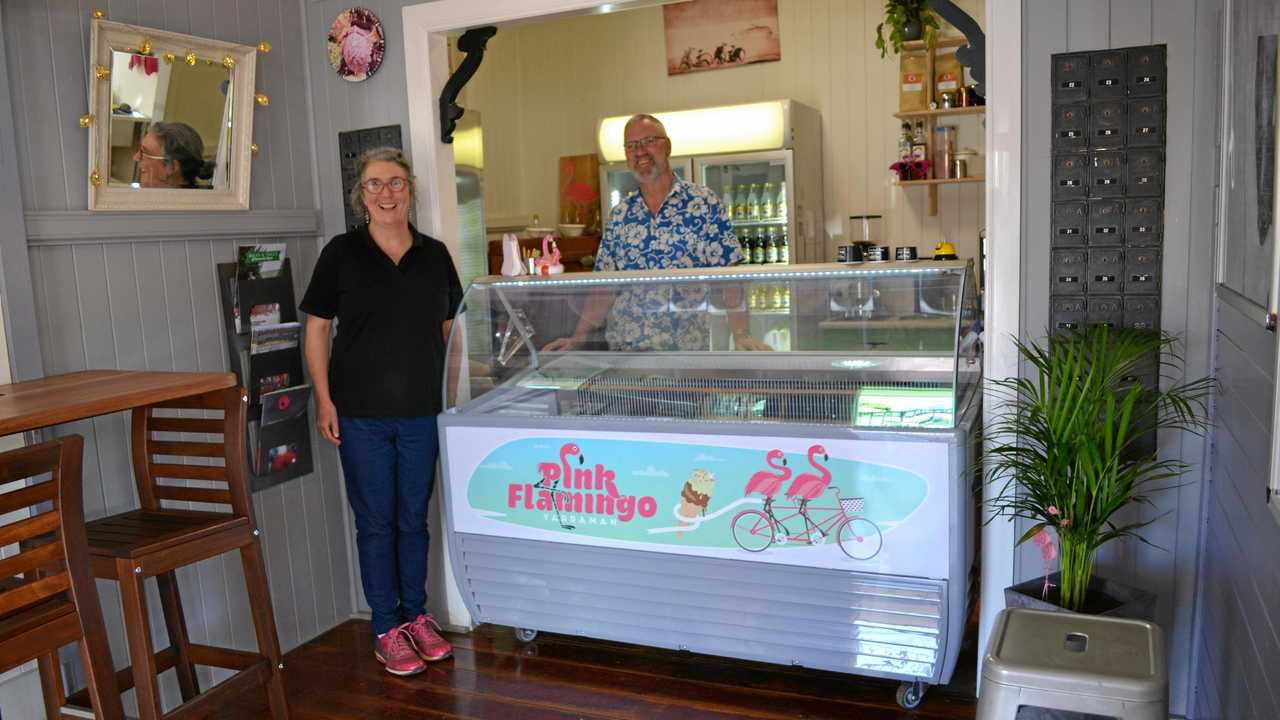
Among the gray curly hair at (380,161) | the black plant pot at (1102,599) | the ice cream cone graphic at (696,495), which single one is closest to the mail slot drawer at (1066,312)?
the black plant pot at (1102,599)

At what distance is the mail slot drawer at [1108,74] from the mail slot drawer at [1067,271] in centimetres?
43

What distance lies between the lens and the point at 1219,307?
8.30ft

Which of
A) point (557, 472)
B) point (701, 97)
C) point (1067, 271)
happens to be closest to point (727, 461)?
point (557, 472)

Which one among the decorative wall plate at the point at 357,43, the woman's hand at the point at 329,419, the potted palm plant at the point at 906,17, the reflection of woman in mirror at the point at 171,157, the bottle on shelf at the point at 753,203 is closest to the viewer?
the reflection of woman in mirror at the point at 171,157

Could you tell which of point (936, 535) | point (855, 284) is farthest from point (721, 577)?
point (855, 284)

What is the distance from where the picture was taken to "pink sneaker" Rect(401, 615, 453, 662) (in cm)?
352

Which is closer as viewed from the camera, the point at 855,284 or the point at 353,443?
the point at 855,284

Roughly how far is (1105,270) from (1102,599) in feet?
2.91

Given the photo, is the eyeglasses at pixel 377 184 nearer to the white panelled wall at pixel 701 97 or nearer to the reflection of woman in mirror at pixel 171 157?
the reflection of woman in mirror at pixel 171 157

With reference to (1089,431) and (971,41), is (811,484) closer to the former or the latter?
(1089,431)

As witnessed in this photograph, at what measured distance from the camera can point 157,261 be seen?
3.23 meters

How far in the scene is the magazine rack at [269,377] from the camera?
3.48 meters

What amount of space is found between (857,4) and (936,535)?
4330 millimetres

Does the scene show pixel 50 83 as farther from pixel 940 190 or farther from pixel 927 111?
pixel 940 190
